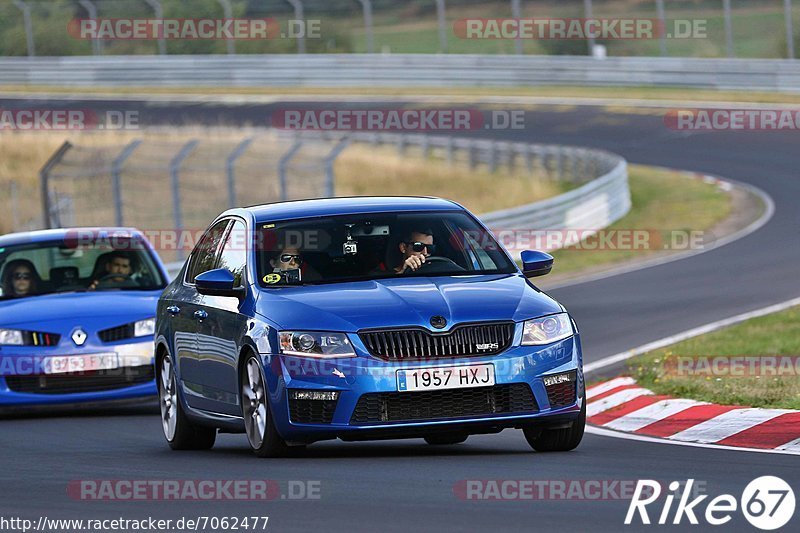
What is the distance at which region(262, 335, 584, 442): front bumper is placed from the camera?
862 cm

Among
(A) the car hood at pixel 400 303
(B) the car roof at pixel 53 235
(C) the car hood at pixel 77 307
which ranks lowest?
(C) the car hood at pixel 77 307

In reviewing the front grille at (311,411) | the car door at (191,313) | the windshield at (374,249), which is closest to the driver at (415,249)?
the windshield at (374,249)

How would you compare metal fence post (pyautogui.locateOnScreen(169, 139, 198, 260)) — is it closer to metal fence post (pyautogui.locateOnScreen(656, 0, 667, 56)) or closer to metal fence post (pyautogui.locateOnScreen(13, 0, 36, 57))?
metal fence post (pyautogui.locateOnScreen(656, 0, 667, 56))

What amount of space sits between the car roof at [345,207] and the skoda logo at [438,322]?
1.38m

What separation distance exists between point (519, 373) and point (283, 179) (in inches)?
641

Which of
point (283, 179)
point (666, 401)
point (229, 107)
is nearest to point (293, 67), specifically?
point (229, 107)

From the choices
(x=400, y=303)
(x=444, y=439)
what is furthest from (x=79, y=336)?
(x=400, y=303)

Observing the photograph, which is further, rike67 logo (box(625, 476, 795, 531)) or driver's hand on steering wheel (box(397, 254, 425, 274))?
driver's hand on steering wheel (box(397, 254, 425, 274))

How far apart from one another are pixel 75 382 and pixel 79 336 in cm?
35

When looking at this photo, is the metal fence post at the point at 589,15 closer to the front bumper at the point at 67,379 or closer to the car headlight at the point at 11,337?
the front bumper at the point at 67,379

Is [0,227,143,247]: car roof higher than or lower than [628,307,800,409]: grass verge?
higher

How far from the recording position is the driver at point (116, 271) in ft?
46.8

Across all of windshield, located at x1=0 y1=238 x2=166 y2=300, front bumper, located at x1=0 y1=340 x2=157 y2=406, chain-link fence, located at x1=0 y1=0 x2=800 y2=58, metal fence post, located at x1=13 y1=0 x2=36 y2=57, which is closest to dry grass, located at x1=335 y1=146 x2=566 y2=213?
chain-link fence, located at x1=0 y1=0 x2=800 y2=58

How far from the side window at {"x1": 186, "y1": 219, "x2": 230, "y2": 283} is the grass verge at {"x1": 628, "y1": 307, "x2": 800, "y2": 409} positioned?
3.47m
